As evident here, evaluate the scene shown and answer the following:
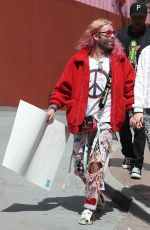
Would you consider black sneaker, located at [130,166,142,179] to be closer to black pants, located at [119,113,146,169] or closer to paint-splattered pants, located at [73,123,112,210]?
black pants, located at [119,113,146,169]

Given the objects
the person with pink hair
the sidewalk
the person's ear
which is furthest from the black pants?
the person's ear

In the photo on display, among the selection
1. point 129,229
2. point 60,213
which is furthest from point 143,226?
point 60,213

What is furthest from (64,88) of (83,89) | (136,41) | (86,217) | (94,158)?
(136,41)

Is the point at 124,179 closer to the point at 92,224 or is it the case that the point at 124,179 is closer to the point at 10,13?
the point at 92,224

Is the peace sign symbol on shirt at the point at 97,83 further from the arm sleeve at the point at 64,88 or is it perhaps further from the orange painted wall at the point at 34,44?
the orange painted wall at the point at 34,44

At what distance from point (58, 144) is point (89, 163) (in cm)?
38

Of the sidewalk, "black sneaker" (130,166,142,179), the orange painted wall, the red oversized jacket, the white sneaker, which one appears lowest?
the white sneaker

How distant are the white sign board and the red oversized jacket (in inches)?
8.8

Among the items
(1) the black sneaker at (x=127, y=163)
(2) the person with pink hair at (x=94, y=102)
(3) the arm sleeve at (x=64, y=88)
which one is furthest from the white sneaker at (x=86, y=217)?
(1) the black sneaker at (x=127, y=163)

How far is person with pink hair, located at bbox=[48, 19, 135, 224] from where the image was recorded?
5.80 metres

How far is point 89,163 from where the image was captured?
584 centimetres

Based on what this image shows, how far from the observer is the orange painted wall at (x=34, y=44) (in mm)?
13359

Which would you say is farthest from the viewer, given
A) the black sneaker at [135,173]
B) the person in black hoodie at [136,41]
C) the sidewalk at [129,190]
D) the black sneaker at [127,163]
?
the black sneaker at [127,163]

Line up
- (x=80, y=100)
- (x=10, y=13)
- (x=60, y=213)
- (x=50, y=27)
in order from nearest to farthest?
(x=80, y=100)
(x=60, y=213)
(x=10, y=13)
(x=50, y=27)
